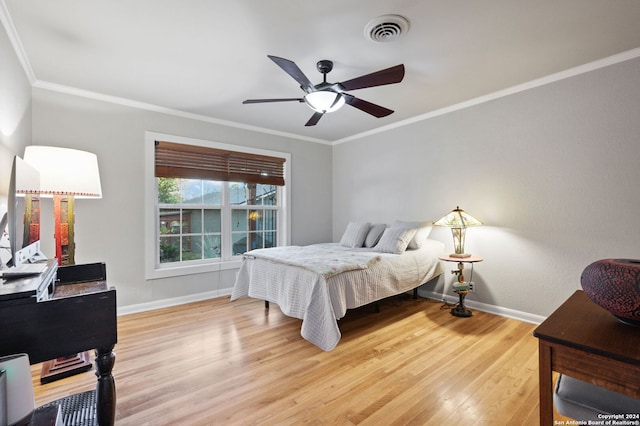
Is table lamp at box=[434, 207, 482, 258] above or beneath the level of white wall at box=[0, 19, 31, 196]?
beneath

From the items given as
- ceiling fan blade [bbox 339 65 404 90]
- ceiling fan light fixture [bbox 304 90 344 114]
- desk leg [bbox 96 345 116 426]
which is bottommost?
desk leg [bbox 96 345 116 426]

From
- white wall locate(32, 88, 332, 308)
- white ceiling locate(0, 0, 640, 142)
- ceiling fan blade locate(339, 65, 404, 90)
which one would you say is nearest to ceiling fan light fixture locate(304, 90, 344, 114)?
ceiling fan blade locate(339, 65, 404, 90)

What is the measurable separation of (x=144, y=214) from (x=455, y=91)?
3.92 meters

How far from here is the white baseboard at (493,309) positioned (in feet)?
10.00

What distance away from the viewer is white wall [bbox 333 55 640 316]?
101 inches

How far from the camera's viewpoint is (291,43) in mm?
2291

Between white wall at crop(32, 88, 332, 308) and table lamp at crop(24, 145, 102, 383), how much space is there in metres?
0.74

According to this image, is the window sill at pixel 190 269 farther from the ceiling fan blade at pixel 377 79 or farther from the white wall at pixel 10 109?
the ceiling fan blade at pixel 377 79

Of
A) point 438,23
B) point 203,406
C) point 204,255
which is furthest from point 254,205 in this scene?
point 438,23

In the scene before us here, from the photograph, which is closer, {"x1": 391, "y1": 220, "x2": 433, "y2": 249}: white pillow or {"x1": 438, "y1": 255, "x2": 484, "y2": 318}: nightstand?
{"x1": 438, "y1": 255, "x2": 484, "y2": 318}: nightstand

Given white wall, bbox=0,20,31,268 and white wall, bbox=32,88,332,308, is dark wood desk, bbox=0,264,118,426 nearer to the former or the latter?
white wall, bbox=0,20,31,268

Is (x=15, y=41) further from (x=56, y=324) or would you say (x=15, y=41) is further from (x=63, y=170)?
(x=56, y=324)

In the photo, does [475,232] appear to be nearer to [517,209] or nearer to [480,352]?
[517,209]

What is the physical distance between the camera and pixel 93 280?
193 centimetres
